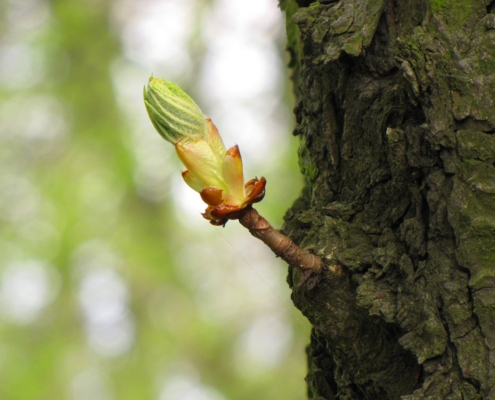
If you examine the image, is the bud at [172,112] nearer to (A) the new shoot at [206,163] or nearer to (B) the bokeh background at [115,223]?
(A) the new shoot at [206,163]

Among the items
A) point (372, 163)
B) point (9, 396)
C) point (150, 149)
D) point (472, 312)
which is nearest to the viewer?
point (472, 312)

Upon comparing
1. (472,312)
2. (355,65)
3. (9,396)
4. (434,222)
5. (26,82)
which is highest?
(26,82)

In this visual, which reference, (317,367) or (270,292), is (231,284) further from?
(317,367)

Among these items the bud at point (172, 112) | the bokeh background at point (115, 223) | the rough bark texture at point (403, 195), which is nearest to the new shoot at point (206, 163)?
the bud at point (172, 112)

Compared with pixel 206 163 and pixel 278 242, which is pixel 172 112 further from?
pixel 278 242

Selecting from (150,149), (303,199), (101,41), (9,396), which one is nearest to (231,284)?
(150,149)
